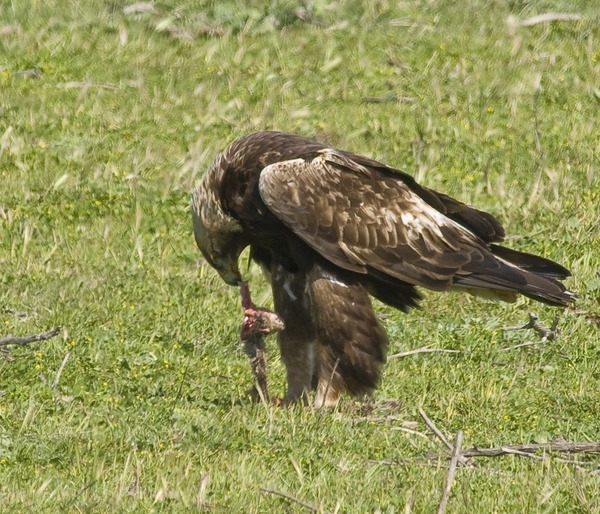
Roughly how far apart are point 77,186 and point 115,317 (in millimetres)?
2482

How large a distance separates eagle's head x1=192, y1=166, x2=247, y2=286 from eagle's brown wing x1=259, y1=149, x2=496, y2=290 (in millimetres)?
327

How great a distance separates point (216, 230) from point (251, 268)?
7.86 ft

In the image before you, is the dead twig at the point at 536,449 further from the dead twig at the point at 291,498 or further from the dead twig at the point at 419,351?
the dead twig at the point at 419,351

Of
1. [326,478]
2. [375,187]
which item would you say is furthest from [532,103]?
[326,478]

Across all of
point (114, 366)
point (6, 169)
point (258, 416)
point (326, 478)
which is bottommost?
point (6, 169)

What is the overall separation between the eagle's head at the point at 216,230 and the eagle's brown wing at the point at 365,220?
12.9 inches

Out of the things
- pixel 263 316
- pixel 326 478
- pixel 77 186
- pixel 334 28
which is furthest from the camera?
pixel 334 28

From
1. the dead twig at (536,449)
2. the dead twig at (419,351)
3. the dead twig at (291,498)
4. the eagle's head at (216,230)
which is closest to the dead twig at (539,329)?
the dead twig at (419,351)

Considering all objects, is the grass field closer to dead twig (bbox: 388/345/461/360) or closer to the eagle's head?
dead twig (bbox: 388/345/461/360)

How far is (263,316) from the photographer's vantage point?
288 inches

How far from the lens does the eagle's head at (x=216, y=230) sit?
24.1 feet

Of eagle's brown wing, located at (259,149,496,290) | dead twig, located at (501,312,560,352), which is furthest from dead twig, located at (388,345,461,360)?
eagle's brown wing, located at (259,149,496,290)

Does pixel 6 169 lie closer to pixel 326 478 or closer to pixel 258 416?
pixel 258 416

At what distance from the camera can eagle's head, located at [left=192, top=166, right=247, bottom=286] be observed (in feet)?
24.1
